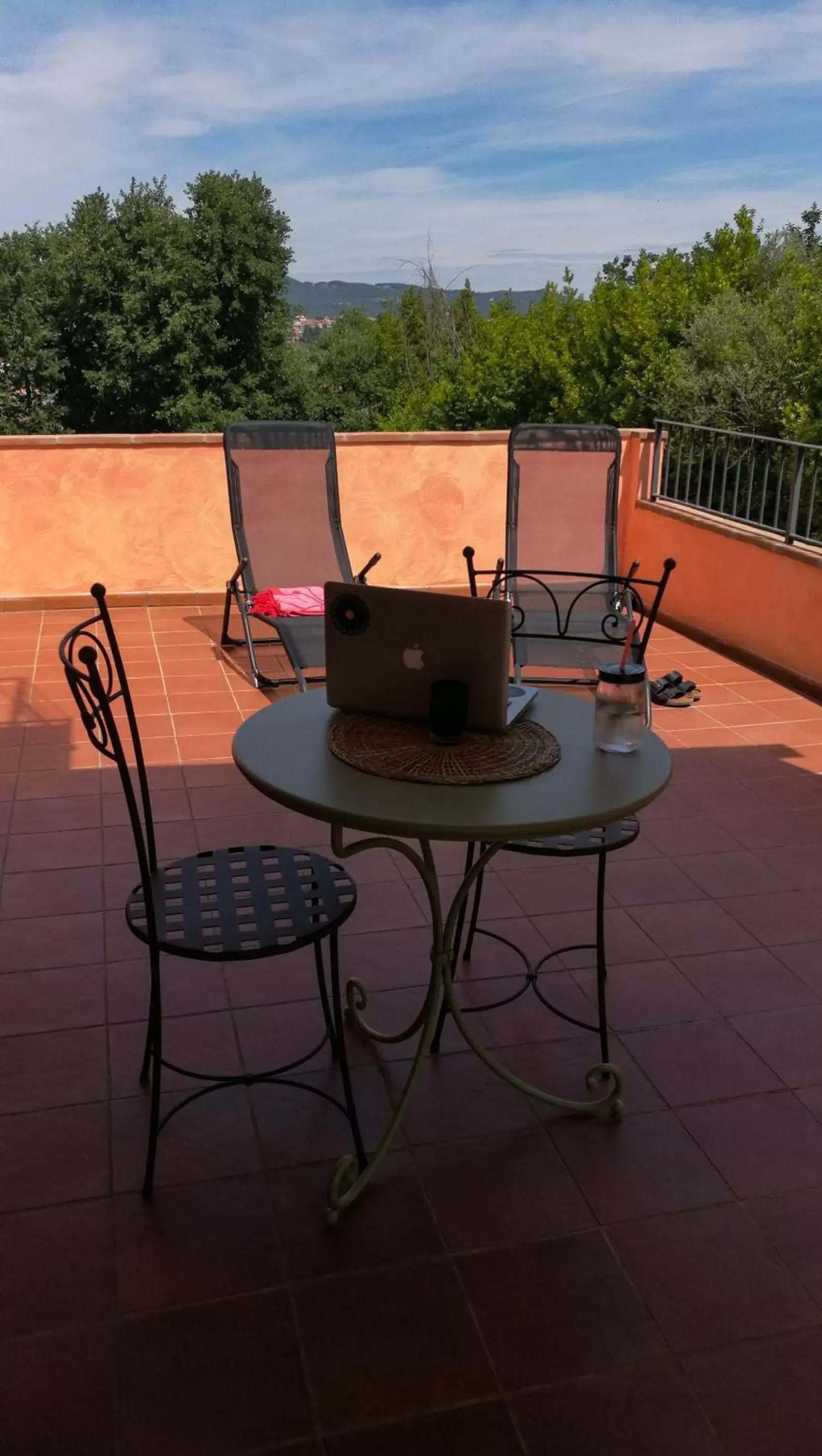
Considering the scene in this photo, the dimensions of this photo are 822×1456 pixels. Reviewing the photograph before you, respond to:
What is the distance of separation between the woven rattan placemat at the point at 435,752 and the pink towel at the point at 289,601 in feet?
10.7

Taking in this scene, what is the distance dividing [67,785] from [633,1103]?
2370 millimetres

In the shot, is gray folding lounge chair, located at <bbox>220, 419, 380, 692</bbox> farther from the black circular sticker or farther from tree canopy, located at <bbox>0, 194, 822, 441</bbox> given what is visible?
tree canopy, located at <bbox>0, 194, 822, 441</bbox>

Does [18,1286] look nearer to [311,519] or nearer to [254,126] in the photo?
[311,519]

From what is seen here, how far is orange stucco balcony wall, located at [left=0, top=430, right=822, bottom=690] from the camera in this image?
6.07 metres

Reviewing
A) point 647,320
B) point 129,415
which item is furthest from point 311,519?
point 129,415

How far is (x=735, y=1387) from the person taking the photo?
164cm

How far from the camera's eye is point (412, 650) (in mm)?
1948

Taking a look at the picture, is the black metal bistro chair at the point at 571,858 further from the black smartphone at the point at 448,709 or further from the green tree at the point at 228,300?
the green tree at the point at 228,300

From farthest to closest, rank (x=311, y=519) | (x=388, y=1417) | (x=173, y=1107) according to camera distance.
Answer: (x=311, y=519) → (x=173, y=1107) → (x=388, y=1417)

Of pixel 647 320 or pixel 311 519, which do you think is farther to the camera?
pixel 647 320

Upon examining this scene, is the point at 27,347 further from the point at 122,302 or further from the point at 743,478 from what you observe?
the point at 743,478

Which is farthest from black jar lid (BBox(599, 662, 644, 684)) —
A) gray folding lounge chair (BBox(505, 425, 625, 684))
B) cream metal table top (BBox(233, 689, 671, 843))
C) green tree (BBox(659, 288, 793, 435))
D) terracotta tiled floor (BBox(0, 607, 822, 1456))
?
green tree (BBox(659, 288, 793, 435))

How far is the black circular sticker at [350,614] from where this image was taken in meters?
1.94

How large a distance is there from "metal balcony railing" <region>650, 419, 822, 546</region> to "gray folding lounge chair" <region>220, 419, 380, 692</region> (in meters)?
1.96
